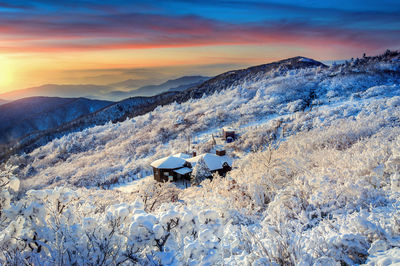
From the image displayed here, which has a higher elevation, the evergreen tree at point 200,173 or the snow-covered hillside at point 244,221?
the snow-covered hillside at point 244,221

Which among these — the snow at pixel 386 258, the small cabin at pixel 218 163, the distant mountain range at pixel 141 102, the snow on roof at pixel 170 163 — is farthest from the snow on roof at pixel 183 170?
the distant mountain range at pixel 141 102

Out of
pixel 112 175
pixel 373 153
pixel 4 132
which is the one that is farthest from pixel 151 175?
pixel 4 132

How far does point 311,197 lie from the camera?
6.96 metres

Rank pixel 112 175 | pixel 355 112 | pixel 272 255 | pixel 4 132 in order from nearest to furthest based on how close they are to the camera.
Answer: pixel 272 255
pixel 355 112
pixel 112 175
pixel 4 132

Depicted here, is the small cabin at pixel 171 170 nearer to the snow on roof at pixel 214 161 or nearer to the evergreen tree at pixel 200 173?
the snow on roof at pixel 214 161

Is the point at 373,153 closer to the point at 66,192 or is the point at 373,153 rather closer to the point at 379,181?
the point at 379,181

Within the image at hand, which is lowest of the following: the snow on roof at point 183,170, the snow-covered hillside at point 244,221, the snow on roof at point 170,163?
the snow on roof at point 183,170

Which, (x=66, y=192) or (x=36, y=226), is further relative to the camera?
(x=66, y=192)

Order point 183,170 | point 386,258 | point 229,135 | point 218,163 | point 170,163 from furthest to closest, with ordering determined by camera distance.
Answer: point 229,135 → point 170,163 → point 183,170 → point 218,163 → point 386,258

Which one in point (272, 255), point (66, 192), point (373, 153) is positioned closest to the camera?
point (272, 255)

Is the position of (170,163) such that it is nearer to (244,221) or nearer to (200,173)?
(200,173)

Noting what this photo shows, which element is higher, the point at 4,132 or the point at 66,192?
the point at 66,192

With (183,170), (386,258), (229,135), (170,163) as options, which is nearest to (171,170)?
(170,163)

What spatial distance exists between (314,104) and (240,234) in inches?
1747
